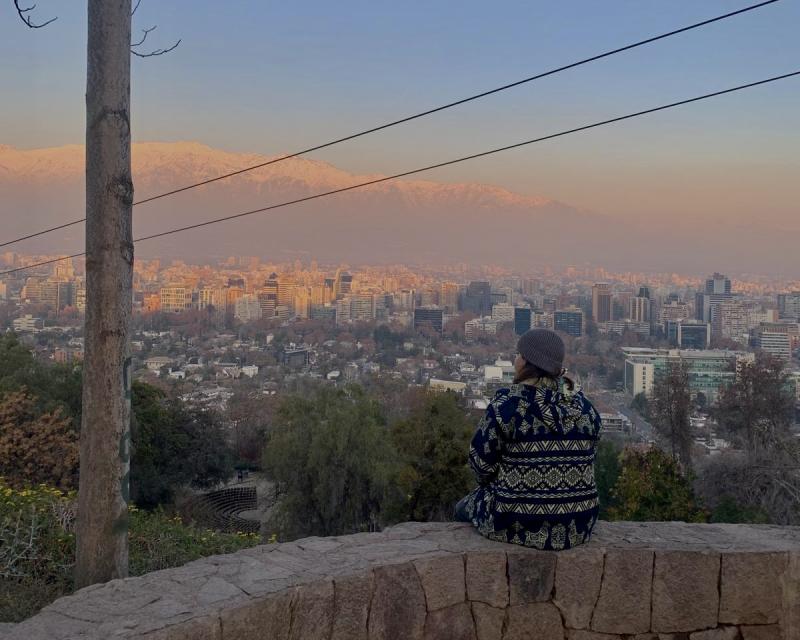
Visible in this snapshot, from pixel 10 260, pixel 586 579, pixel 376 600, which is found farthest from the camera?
pixel 10 260

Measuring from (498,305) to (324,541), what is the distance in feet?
158

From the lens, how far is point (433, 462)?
59.9 feet

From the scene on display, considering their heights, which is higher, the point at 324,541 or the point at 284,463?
the point at 324,541

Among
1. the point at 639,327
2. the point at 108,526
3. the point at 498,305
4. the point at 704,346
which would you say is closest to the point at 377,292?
the point at 498,305

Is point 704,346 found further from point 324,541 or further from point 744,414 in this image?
point 324,541

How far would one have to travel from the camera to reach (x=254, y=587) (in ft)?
7.85

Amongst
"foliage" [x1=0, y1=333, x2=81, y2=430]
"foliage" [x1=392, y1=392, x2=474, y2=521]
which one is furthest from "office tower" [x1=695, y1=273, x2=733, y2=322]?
"foliage" [x1=0, y1=333, x2=81, y2=430]

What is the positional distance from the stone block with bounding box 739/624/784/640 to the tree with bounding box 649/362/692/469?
22183 mm

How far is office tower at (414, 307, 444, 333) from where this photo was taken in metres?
56.2

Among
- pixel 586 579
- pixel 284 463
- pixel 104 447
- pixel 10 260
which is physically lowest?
pixel 284 463

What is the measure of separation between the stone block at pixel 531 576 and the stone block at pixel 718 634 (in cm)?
59

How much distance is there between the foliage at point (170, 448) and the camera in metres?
21.6

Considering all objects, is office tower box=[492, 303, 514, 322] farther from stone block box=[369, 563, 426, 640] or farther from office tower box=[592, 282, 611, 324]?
stone block box=[369, 563, 426, 640]

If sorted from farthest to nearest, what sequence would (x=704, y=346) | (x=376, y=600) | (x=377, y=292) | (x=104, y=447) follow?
(x=377, y=292) < (x=704, y=346) < (x=104, y=447) < (x=376, y=600)
